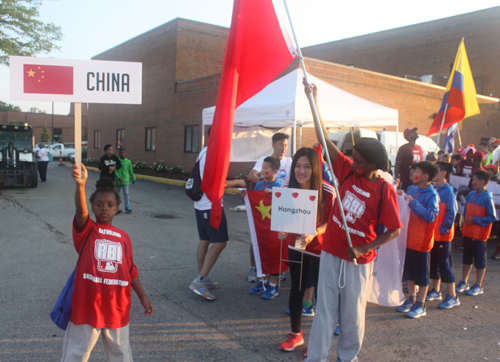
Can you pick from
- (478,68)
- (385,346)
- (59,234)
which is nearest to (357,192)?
(385,346)

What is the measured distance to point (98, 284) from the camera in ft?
8.21

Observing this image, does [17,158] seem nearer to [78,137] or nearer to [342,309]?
[78,137]

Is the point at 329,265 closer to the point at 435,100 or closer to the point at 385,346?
the point at 385,346

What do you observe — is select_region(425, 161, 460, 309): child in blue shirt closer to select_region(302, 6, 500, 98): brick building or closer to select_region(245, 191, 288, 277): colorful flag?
select_region(245, 191, 288, 277): colorful flag

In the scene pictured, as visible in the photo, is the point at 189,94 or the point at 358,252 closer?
the point at 358,252

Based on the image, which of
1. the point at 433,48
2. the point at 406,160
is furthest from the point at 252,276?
the point at 433,48

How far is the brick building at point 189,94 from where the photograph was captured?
20.4 metres

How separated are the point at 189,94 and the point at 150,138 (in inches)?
226

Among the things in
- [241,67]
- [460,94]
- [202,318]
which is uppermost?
[460,94]

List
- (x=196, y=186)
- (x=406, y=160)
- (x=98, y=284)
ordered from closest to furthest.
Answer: (x=98, y=284) < (x=196, y=186) < (x=406, y=160)

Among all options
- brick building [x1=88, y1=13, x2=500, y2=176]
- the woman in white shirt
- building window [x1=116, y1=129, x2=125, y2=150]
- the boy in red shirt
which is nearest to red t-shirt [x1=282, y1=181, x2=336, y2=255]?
the boy in red shirt

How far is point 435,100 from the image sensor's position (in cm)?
2353

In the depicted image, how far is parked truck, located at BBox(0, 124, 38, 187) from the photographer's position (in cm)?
1477

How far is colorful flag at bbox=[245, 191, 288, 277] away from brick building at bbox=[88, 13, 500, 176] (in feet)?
45.2
